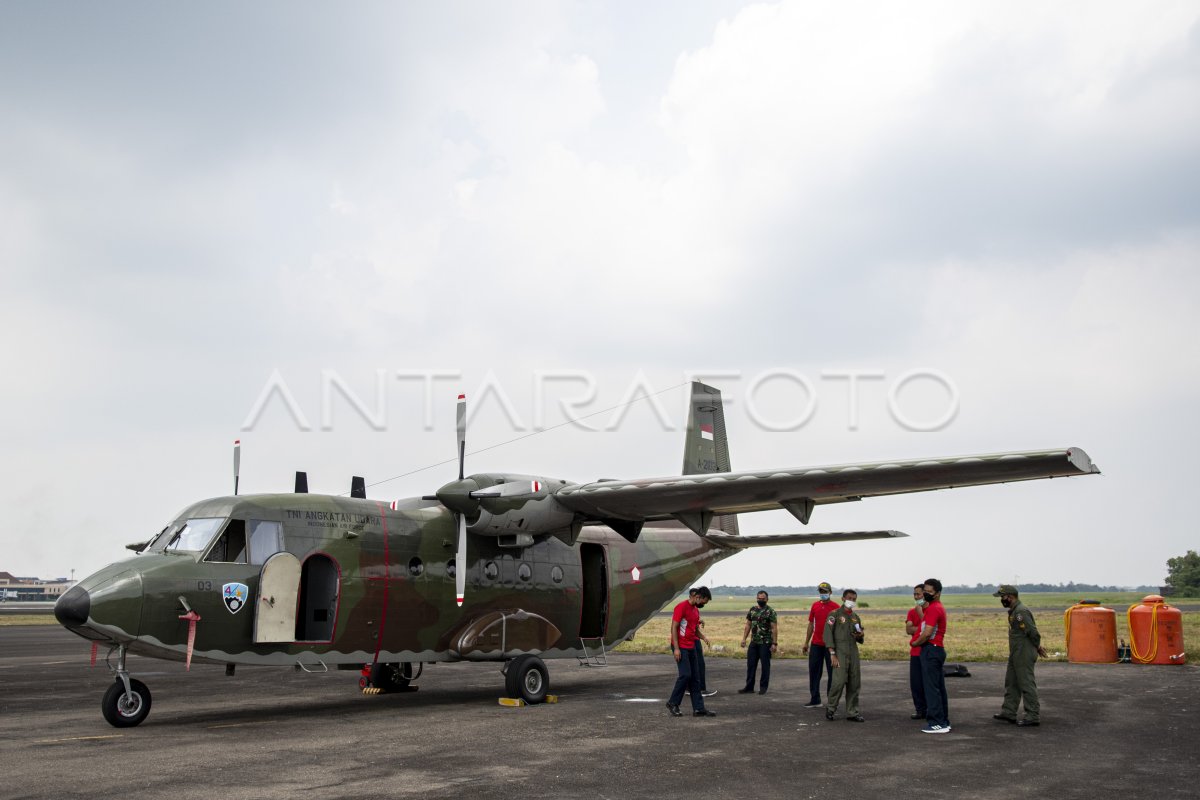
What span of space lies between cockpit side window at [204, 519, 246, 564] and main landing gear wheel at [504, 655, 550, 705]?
187 inches

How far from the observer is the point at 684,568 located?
2031 cm

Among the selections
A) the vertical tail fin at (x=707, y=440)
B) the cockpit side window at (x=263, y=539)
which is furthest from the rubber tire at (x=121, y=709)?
the vertical tail fin at (x=707, y=440)

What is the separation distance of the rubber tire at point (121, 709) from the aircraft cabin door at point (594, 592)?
26.2ft

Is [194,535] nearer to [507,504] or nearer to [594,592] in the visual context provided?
[507,504]

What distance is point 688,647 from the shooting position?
520 inches

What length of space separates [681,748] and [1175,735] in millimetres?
6039

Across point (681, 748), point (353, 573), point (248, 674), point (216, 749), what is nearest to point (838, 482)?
point (681, 748)

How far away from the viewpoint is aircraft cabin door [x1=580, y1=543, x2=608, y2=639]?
1814 centimetres

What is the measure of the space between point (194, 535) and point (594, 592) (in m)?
7.91

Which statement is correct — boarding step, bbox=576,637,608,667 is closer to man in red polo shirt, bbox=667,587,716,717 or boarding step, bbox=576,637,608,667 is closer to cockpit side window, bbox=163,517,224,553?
man in red polo shirt, bbox=667,587,716,717

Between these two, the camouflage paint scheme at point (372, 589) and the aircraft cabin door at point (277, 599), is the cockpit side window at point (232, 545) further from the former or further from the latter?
the aircraft cabin door at point (277, 599)

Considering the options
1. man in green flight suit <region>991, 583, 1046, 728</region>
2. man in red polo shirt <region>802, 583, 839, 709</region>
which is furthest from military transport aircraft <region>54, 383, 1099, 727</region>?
man in green flight suit <region>991, 583, 1046, 728</region>

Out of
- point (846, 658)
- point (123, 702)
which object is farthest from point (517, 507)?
point (123, 702)

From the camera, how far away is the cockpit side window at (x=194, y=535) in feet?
42.8
